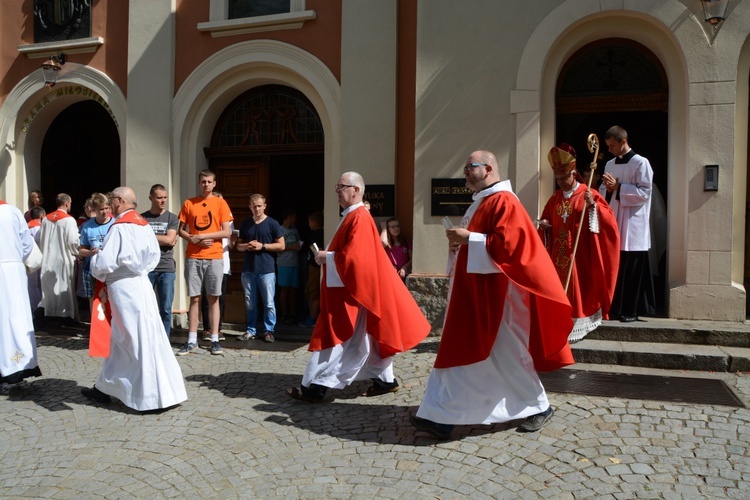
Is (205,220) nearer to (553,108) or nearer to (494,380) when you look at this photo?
(553,108)

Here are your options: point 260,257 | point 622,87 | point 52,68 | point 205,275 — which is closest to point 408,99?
point 622,87

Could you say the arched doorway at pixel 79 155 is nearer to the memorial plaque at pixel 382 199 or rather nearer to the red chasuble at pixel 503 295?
the memorial plaque at pixel 382 199

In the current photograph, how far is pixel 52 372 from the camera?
284 inches

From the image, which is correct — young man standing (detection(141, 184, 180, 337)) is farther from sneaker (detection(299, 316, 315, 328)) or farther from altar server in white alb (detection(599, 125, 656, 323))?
altar server in white alb (detection(599, 125, 656, 323))

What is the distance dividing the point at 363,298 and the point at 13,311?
129 inches

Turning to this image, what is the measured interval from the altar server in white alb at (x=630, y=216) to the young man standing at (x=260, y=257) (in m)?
3.89

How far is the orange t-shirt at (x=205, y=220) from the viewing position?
805cm

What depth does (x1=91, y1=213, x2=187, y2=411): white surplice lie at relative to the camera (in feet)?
18.6

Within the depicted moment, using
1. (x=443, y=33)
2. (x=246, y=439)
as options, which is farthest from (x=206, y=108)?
(x=246, y=439)

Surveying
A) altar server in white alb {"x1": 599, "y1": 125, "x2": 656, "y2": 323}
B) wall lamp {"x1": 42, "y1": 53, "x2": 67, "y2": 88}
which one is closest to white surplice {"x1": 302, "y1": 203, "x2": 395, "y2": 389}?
altar server in white alb {"x1": 599, "y1": 125, "x2": 656, "y2": 323}

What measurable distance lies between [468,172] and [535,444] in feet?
6.35

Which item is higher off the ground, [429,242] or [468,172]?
[468,172]

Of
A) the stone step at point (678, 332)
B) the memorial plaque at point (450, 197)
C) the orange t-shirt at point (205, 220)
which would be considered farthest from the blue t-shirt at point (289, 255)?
the stone step at point (678, 332)

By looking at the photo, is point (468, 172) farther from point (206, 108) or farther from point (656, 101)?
point (206, 108)
